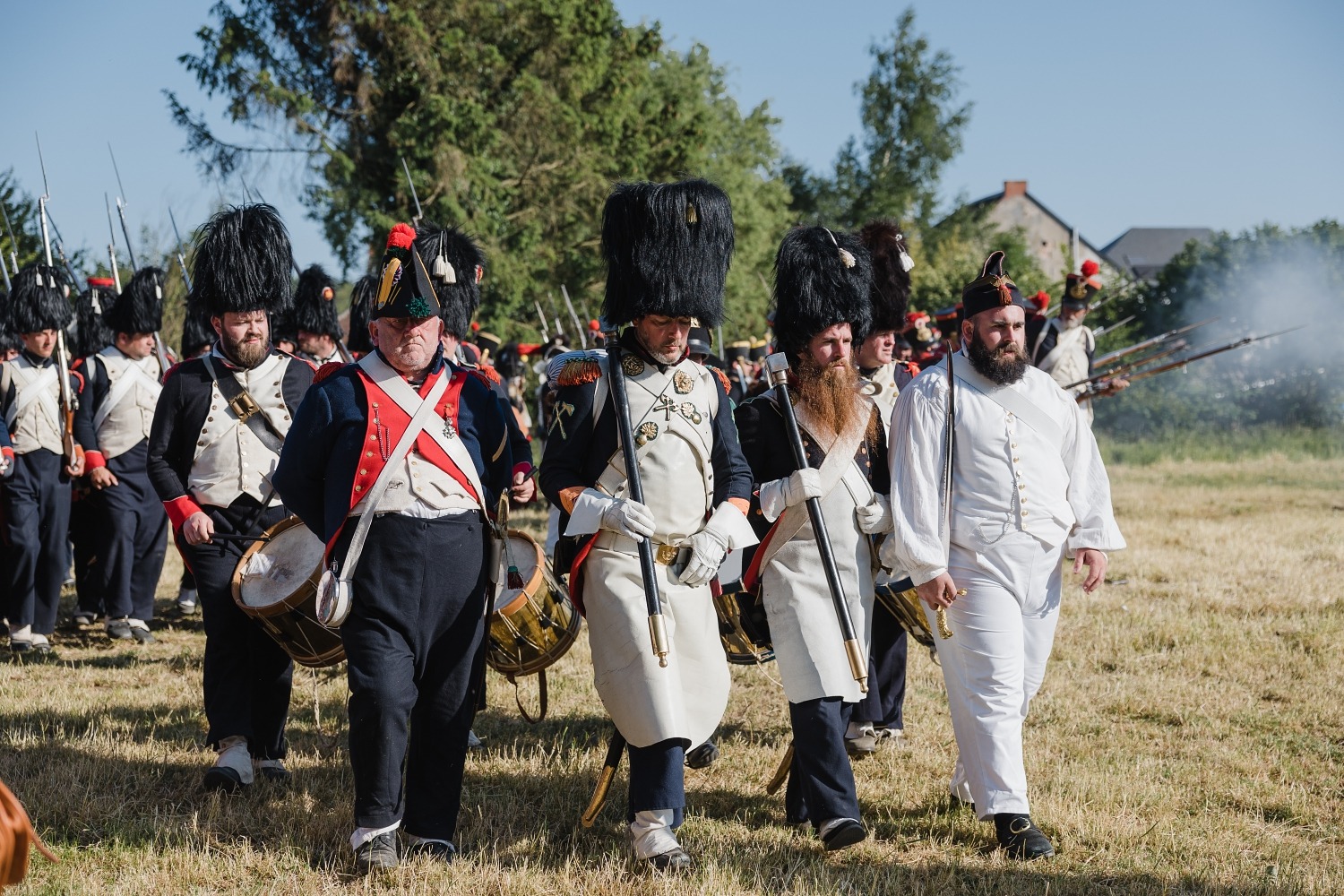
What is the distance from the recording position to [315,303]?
26.9ft

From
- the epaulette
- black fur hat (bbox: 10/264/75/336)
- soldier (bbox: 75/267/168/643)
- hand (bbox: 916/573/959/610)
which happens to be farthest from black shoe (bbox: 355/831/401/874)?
black fur hat (bbox: 10/264/75/336)

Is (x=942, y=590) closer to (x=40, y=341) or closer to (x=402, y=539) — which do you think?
(x=402, y=539)

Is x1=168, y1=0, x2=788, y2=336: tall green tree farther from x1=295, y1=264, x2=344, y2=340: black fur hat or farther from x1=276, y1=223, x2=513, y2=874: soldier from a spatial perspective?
x1=276, y1=223, x2=513, y2=874: soldier

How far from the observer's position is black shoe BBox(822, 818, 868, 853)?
4.46 m

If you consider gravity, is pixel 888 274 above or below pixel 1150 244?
below

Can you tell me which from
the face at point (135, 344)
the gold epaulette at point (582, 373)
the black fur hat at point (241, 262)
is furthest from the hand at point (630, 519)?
the face at point (135, 344)

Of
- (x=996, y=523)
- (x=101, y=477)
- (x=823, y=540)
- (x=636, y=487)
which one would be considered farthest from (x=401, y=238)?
(x=101, y=477)

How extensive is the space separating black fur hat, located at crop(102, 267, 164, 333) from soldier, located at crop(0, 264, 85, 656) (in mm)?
515

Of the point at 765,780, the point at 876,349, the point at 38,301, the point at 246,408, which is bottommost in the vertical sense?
the point at 765,780

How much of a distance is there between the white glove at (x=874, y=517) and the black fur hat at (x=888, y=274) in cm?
113

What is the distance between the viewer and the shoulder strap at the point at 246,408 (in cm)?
572

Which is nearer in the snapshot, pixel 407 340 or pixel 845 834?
pixel 845 834

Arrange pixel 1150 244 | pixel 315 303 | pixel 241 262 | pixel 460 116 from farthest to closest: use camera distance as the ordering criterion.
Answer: pixel 1150 244 → pixel 460 116 → pixel 315 303 → pixel 241 262

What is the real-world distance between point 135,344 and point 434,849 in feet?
17.7
